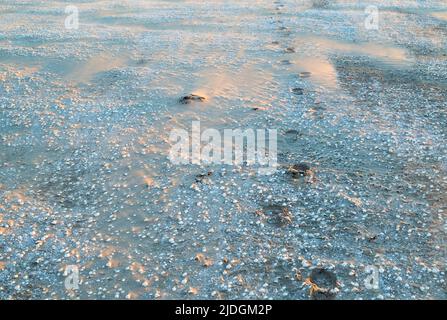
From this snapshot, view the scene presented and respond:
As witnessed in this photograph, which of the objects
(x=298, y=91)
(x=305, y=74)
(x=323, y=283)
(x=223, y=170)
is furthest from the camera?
(x=305, y=74)

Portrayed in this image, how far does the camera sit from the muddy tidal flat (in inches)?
357

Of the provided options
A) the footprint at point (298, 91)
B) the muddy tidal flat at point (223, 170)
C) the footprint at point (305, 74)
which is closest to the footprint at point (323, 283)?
the muddy tidal flat at point (223, 170)

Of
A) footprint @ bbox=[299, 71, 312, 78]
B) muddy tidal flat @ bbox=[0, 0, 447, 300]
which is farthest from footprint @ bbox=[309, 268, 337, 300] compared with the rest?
footprint @ bbox=[299, 71, 312, 78]

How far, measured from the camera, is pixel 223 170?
12.3m

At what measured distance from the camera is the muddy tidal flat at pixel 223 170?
29.8ft

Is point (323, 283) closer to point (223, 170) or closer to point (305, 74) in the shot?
point (223, 170)

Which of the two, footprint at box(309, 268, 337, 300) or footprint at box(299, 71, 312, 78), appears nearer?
footprint at box(309, 268, 337, 300)

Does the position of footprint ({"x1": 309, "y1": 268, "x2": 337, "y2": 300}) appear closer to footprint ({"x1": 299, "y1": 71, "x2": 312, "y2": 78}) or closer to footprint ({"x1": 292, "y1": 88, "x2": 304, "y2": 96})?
footprint ({"x1": 292, "y1": 88, "x2": 304, "y2": 96})

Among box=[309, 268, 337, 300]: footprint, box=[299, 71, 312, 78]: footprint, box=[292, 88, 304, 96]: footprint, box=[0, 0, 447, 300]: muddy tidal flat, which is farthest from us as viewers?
box=[299, 71, 312, 78]: footprint

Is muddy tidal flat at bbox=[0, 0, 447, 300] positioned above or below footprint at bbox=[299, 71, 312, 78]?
below


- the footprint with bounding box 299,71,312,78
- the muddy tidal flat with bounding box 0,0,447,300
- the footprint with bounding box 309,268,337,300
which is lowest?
the footprint with bounding box 309,268,337,300

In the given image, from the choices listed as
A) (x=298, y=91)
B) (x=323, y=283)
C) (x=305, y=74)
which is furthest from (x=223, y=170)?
(x=305, y=74)
